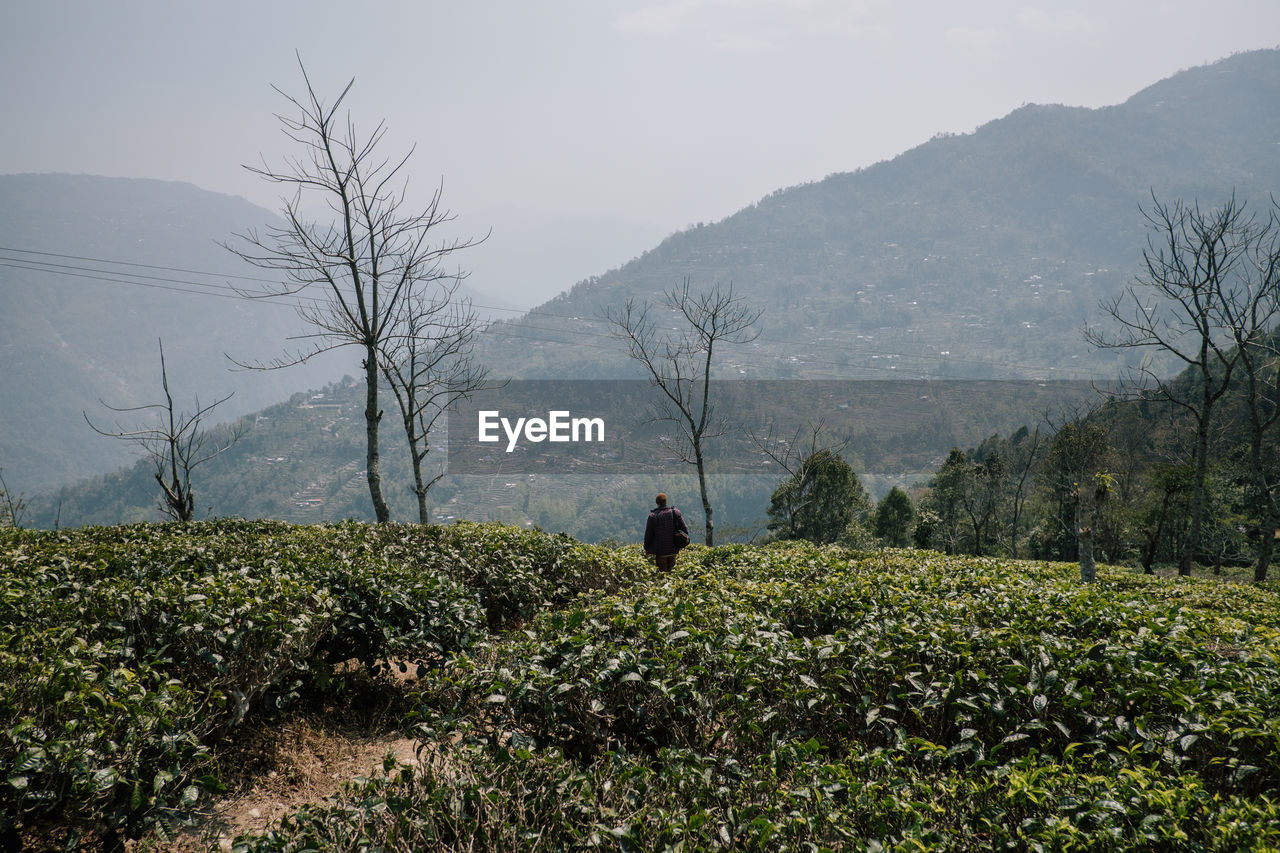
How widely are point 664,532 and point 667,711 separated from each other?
6304 millimetres

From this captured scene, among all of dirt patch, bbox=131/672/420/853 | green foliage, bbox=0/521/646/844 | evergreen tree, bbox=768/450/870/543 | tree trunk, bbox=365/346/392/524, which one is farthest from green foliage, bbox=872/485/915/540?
dirt patch, bbox=131/672/420/853

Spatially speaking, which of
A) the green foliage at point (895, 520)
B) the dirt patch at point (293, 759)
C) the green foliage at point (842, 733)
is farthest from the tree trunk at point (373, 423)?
the green foliage at point (895, 520)

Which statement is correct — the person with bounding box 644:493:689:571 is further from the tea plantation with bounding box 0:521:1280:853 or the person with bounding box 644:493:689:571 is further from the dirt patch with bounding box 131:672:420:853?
the dirt patch with bounding box 131:672:420:853

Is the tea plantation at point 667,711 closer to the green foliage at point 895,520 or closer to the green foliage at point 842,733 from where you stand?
the green foliage at point 842,733

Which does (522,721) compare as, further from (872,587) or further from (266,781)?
(872,587)

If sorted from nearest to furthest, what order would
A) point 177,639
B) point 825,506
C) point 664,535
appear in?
1. point 177,639
2. point 664,535
3. point 825,506

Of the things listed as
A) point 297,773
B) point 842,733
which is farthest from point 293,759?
point 842,733

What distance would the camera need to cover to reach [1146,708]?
3.71m

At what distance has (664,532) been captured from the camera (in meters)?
10.3

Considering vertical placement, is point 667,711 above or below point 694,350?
below

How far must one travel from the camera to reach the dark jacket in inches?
404

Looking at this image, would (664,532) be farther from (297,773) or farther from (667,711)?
(667,711)

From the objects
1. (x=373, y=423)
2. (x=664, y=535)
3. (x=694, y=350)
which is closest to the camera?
(x=664, y=535)

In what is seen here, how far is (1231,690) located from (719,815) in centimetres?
289
